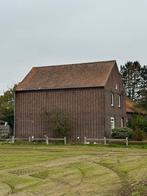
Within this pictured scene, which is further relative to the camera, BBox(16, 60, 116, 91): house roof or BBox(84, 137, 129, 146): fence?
BBox(16, 60, 116, 91): house roof

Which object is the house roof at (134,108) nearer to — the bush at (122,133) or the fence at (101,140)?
the bush at (122,133)

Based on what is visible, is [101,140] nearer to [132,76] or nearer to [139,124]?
[139,124]

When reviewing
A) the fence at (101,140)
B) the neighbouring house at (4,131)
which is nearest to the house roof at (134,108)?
the fence at (101,140)

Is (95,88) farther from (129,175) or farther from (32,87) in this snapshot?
(129,175)

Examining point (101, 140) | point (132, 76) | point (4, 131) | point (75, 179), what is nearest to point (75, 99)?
point (101, 140)

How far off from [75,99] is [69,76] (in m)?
3.67

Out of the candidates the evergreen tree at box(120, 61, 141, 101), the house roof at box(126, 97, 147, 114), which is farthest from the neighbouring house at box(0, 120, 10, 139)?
the evergreen tree at box(120, 61, 141, 101)

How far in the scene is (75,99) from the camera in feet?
182

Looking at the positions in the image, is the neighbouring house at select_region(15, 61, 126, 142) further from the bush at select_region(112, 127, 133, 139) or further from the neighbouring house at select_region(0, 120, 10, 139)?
the neighbouring house at select_region(0, 120, 10, 139)

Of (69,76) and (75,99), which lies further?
(69,76)

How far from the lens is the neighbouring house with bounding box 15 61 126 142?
5438cm

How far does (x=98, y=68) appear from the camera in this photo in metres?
57.5

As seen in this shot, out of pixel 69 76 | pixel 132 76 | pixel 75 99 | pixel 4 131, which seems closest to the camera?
pixel 75 99

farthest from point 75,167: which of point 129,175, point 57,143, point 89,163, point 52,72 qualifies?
point 52,72
